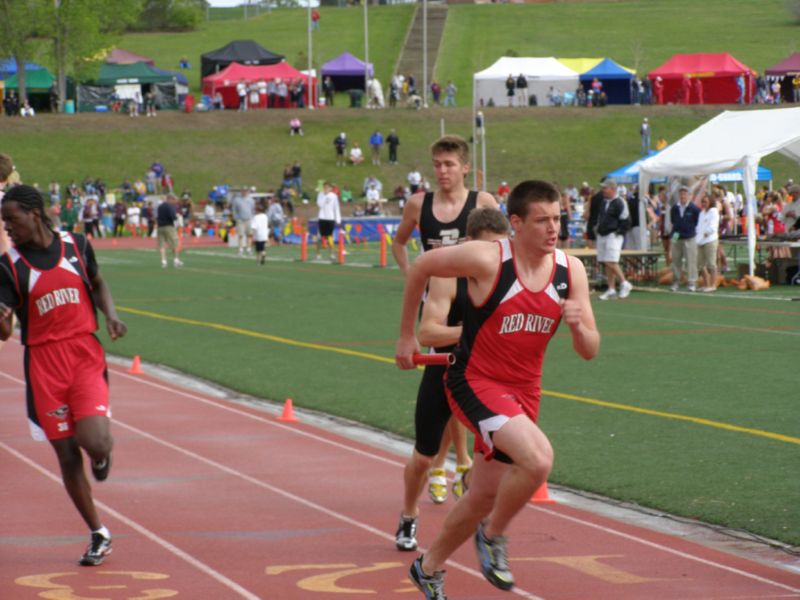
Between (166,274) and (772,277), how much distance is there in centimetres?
1376

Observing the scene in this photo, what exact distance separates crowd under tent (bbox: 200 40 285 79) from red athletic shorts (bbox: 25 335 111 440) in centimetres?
7295

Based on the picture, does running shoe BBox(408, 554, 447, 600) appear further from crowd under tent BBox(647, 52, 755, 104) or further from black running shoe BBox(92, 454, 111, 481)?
crowd under tent BBox(647, 52, 755, 104)

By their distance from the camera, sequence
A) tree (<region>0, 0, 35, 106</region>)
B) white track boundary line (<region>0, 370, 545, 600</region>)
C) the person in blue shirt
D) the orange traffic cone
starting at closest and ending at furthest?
white track boundary line (<region>0, 370, 545, 600</region>)
the orange traffic cone
the person in blue shirt
tree (<region>0, 0, 35, 106</region>)

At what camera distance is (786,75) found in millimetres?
69062

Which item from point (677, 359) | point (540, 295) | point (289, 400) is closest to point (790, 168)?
point (677, 359)

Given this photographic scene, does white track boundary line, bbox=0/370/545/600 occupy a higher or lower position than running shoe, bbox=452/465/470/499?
lower

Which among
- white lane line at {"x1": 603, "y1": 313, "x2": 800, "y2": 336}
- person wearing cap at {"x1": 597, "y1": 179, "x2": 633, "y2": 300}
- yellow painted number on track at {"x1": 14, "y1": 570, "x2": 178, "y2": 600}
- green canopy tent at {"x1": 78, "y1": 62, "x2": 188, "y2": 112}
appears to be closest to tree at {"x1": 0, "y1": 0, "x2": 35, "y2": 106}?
green canopy tent at {"x1": 78, "y1": 62, "x2": 188, "y2": 112}

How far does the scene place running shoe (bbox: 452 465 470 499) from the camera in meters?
8.86

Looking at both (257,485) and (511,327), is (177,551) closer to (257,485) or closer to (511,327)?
(257,485)

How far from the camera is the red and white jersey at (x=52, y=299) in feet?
24.1

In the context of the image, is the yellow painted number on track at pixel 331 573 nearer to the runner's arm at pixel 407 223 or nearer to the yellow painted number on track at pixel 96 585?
the yellow painted number on track at pixel 96 585

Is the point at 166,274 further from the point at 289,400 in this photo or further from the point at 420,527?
the point at 420,527

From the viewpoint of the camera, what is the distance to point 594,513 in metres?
8.76

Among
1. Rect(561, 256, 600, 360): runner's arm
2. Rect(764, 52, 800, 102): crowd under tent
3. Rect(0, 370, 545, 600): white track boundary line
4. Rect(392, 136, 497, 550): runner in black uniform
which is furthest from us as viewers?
Rect(764, 52, 800, 102): crowd under tent
